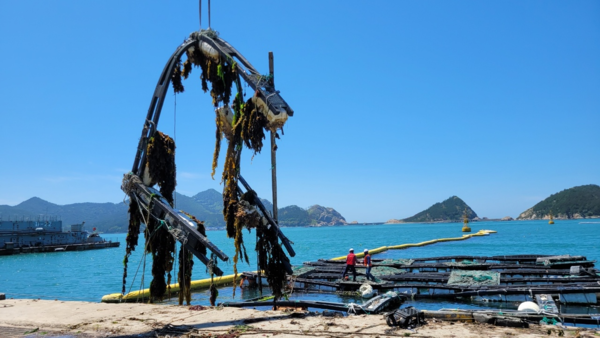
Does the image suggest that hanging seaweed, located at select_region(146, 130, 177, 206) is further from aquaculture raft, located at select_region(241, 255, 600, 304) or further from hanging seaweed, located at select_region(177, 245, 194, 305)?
aquaculture raft, located at select_region(241, 255, 600, 304)

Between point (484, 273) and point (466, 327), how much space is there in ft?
55.4

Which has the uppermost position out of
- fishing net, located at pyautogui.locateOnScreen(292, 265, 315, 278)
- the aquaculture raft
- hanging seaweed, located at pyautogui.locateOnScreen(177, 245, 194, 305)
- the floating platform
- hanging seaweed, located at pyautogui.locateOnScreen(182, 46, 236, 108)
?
hanging seaweed, located at pyautogui.locateOnScreen(182, 46, 236, 108)

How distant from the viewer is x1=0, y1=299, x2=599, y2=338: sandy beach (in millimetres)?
7914

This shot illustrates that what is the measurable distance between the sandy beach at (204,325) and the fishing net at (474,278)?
14.3 metres

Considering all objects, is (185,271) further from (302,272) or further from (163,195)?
(302,272)

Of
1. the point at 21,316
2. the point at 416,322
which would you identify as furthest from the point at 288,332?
the point at 21,316

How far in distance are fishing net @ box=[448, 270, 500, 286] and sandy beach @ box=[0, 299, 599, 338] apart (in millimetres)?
14285

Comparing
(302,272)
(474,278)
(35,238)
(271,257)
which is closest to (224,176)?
(271,257)

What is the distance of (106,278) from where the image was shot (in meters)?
43.2

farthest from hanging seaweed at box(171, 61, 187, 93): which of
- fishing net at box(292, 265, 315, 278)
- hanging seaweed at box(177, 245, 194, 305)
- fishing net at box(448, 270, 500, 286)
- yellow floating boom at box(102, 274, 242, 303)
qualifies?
fishing net at box(448, 270, 500, 286)

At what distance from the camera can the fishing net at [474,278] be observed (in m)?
21.7

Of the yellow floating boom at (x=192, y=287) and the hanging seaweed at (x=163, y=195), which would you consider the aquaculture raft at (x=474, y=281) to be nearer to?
the yellow floating boom at (x=192, y=287)

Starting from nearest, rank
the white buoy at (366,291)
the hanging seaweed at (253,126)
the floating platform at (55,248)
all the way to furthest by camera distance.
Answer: the hanging seaweed at (253,126)
the white buoy at (366,291)
the floating platform at (55,248)

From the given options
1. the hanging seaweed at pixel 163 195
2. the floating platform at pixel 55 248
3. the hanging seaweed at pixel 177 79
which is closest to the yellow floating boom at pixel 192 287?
the hanging seaweed at pixel 163 195
